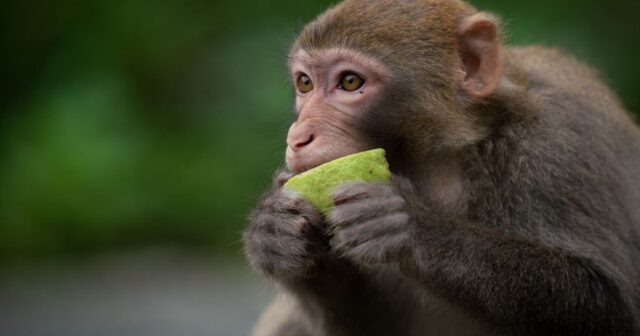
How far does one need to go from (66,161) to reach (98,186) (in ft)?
1.42

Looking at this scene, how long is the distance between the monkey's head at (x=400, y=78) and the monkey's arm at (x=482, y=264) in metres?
0.49

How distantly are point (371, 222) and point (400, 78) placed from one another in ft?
2.99

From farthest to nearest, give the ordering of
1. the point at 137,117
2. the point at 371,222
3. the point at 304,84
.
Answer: the point at 137,117 → the point at 304,84 → the point at 371,222

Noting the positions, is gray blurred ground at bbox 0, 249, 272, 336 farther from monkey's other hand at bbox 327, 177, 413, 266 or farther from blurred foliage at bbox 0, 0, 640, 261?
monkey's other hand at bbox 327, 177, 413, 266

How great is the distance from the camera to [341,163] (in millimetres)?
5422

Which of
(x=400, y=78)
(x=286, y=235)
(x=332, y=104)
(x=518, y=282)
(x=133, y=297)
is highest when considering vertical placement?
(x=133, y=297)

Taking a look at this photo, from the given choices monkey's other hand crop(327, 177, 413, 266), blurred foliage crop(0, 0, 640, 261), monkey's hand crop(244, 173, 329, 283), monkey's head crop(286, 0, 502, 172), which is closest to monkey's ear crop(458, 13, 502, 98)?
monkey's head crop(286, 0, 502, 172)

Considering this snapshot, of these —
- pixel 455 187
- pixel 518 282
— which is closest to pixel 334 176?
pixel 455 187

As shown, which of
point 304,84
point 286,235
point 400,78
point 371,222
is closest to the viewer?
point 371,222

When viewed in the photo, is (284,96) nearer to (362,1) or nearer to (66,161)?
(66,161)

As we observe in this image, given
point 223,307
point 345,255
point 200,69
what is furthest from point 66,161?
point 345,255

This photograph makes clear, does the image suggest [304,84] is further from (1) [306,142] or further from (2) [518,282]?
(2) [518,282]

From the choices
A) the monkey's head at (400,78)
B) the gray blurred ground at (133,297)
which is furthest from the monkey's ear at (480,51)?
the gray blurred ground at (133,297)

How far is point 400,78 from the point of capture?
19.3 feet
